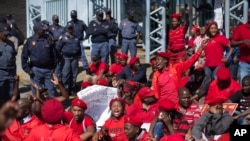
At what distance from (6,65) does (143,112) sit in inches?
117

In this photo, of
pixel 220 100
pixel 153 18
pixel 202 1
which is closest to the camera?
pixel 220 100

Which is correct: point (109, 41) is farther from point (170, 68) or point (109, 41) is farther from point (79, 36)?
point (170, 68)

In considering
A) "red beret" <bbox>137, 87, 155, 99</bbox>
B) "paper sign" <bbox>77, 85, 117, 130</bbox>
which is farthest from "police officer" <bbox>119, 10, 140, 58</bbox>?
"paper sign" <bbox>77, 85, 117, 130</bbox>

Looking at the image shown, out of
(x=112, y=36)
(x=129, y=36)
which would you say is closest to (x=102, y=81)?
(x=112, y=36)

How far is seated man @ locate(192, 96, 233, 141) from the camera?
23.7ft

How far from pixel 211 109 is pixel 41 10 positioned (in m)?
13.6

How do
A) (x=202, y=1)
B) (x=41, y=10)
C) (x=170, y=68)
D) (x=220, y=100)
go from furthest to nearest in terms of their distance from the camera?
(x=41, y=10)
(x=202, y=1)
(x=170, y=68)
(x=220, y=100)

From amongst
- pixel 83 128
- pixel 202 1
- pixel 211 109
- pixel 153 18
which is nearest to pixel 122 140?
pixel 83 128

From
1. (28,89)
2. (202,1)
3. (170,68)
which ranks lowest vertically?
(28,89)

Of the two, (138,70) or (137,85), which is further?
(138,70)

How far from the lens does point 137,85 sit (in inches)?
400

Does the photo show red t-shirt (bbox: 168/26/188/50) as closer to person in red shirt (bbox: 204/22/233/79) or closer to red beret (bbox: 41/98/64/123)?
person in red shirt (bbox: 204/22/233/79)

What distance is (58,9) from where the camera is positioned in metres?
19.2

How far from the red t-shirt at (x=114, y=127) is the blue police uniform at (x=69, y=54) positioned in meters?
5.88
